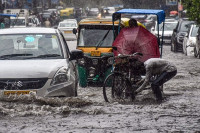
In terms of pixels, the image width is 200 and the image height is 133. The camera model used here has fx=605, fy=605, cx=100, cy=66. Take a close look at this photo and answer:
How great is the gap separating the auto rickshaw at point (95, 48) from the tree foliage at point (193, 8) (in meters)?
8.13

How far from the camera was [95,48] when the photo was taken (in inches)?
608

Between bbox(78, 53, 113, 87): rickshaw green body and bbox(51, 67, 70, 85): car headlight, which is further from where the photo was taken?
bbox(78, 53, 113, 87): rickshaw green body

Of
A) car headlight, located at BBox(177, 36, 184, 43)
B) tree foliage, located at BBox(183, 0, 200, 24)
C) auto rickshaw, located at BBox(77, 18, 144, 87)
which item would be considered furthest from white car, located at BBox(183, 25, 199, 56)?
auto rickshaw, located at BBox(77, 18, 144, 87)

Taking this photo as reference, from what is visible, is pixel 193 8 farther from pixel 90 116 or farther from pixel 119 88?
pixel 90 116

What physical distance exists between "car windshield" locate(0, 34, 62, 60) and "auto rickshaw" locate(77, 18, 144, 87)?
15.1ft

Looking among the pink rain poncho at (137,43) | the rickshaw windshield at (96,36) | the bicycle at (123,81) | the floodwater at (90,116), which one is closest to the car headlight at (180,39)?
the rickshaw windshield at (96,36)

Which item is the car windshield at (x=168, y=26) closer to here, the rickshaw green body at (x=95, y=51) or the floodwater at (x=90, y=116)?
the rickshaw green body at (x=95, y=51)

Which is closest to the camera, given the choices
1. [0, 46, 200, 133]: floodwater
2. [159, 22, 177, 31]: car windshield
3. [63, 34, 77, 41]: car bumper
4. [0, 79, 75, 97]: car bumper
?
[0, 46, 200, 133]: floodwater

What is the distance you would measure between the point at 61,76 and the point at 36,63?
0.50 m

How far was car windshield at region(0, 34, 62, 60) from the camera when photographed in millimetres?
10203

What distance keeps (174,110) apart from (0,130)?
2989 millimetres

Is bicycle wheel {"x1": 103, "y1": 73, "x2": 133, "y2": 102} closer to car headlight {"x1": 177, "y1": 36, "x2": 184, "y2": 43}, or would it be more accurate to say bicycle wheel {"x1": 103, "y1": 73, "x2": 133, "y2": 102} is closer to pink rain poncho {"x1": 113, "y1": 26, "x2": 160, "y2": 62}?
pink rain poncho {"x1": 113, "y1": 26, "x2": 160, "y2": 62}

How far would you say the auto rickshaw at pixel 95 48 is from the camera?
1534 cm

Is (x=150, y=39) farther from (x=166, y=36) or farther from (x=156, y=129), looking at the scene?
(x=166, y=36)
